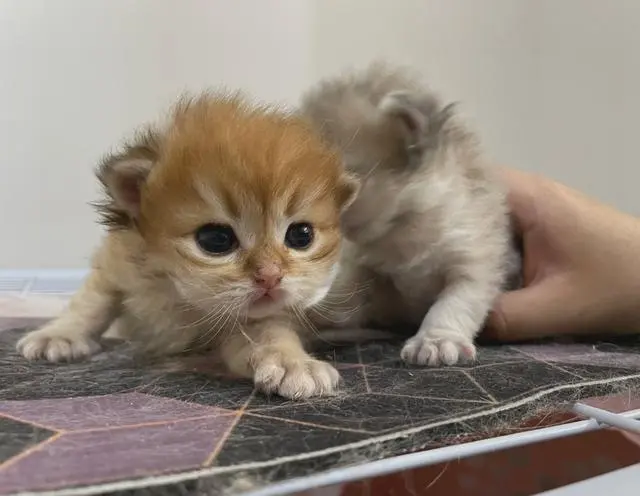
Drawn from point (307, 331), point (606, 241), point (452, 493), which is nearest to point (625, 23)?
point (606, 241)

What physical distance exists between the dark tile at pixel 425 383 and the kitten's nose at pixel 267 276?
0.51ft

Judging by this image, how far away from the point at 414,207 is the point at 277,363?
0.43 metres

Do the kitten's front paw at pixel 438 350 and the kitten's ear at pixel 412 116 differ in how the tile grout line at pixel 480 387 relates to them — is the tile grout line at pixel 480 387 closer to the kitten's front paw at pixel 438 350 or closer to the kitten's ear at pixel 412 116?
the kitten's front paw at pixel 438 350

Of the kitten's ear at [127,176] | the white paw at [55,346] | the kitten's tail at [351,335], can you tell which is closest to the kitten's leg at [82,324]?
the white paw at [55,346]

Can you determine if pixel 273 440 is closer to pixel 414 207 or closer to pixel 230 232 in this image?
pixel 230 232

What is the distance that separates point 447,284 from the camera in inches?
48.5

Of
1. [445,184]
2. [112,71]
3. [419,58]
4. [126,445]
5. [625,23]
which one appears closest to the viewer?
[126,445]

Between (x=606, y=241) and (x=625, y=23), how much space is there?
2.83ft

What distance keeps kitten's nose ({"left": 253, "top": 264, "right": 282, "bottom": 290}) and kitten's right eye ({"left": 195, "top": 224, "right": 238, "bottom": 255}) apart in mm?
43

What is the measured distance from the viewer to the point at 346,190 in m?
0.97

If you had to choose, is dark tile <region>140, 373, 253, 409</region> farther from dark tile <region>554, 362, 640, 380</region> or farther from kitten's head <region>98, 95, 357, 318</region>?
dark tile <region>554, 362, 640, 380</region>

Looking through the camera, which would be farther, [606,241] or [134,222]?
[606,241]

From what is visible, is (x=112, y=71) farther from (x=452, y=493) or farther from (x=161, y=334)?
(x=452, y=493)

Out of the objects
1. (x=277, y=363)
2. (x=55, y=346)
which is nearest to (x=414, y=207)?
(x=277, y=363)
